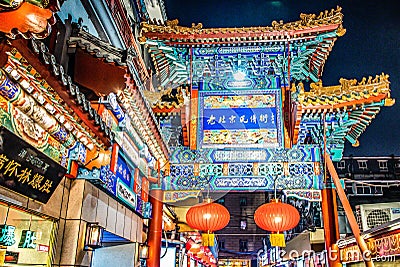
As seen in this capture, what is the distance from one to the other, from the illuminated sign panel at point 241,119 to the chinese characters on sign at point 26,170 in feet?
16.2

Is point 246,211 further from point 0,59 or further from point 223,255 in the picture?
point 0,59

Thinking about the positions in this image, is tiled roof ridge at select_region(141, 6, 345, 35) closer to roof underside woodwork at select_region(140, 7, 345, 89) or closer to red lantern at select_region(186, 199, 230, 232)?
roof underside woodwork at select_region(140, 7, 345, 89)

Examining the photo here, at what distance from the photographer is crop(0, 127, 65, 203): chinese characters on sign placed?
400cm

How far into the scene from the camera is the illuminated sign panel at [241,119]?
9.29 meters

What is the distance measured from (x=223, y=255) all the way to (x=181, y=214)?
60.0 ft

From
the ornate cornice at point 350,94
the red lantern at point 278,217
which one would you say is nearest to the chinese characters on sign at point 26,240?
the red lantern at point 278,217

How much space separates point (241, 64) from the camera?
9.62 metres

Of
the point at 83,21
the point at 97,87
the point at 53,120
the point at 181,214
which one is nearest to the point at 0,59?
the point at 53,120

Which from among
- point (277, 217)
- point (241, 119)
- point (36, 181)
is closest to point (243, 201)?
point (241, 119)

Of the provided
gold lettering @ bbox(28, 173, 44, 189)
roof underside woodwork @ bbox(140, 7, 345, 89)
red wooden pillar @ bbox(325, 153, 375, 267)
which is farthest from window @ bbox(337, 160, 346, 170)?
gold lettering @ bbox(28, 173, 44, 189)

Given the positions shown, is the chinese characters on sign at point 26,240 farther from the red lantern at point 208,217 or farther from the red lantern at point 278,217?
the red lantern at point 278,217

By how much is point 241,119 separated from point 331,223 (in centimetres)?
342

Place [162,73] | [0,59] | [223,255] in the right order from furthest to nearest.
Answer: [223,255], [162,73], [0,59]

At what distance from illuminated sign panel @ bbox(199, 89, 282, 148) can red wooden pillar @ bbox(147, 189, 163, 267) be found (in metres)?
1.80
